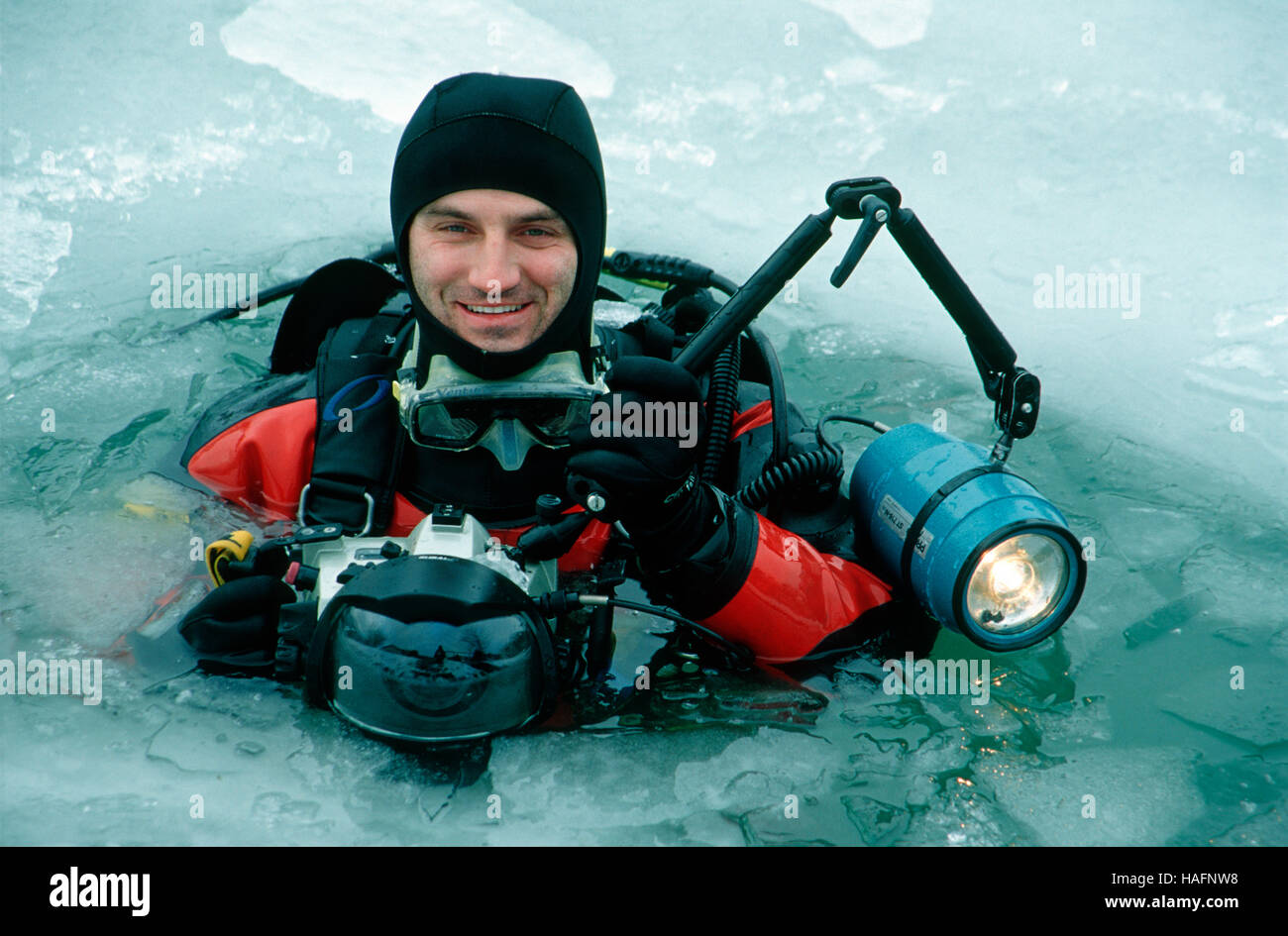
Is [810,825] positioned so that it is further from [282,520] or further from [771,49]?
[771,49]

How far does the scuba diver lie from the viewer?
1844 mm

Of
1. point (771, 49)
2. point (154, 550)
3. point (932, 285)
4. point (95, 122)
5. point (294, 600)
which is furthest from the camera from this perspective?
point (771, 49)

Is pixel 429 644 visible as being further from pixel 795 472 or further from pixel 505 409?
pixel 795 472

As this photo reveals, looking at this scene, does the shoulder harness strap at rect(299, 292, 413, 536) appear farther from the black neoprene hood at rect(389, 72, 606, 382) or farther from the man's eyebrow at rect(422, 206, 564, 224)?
the man's eyebrow at rect(422, 206, 564, 224)

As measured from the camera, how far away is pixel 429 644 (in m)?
1.77

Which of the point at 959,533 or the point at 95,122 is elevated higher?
the point at 95,122

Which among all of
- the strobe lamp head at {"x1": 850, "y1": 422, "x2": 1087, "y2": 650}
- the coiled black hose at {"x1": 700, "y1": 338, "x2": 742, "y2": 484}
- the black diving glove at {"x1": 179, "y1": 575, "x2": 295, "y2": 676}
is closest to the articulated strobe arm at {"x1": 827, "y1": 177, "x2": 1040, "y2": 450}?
the strobe lamp head at {"x1": 850, "y1": 422, "x2": 1087, "y2": 650}

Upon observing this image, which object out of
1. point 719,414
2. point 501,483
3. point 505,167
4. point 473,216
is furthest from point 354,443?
point 719,414

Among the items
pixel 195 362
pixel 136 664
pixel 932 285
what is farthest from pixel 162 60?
pixel 932 285

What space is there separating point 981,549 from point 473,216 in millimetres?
1223

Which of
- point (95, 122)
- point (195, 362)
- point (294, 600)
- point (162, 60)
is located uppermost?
point (162, 60)

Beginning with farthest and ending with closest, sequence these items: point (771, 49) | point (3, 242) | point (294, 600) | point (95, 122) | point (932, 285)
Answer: point (771, 49) → point (95, 122) → point (3, 242) → point (294, 600) → point (932, 285)

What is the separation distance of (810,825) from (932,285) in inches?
42.6

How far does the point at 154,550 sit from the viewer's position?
2434mm
